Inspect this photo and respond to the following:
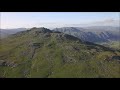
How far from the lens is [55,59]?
98375mm

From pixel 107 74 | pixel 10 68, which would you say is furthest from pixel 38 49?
pixel 107 74

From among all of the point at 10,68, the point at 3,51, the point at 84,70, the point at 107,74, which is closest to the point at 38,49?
the point at 3,51

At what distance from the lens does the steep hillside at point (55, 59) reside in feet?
280

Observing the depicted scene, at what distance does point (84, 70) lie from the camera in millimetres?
88125

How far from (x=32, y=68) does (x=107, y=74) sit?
3405cm

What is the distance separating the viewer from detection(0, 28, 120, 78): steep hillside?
280 ft
